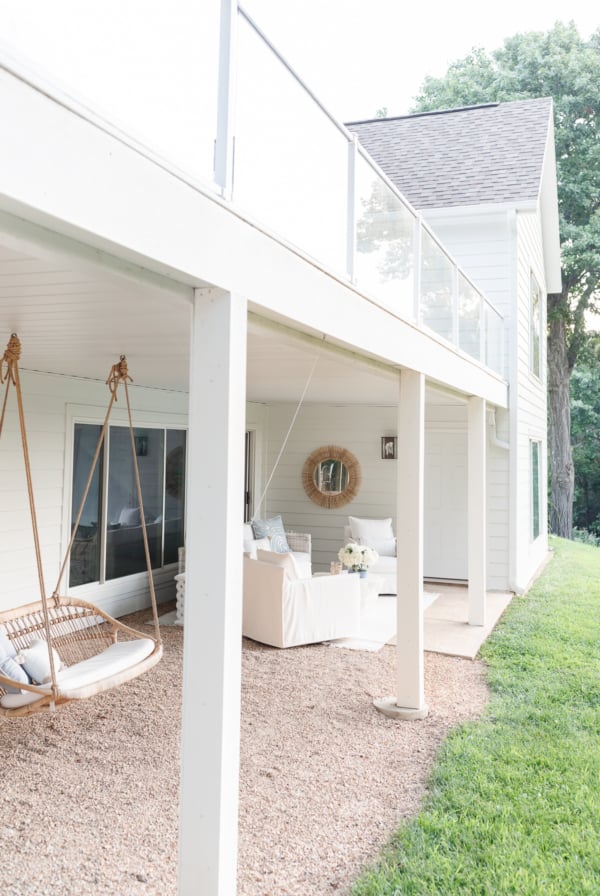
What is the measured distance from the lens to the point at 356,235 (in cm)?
390

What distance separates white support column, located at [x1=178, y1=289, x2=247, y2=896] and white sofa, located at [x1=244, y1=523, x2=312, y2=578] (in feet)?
13.7

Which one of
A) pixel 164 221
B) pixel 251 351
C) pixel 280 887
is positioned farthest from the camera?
pixel 251 351

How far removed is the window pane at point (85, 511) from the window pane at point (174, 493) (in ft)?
3.94

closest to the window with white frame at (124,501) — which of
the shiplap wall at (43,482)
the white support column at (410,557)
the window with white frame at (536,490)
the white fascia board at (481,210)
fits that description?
the shiplap wall at (43,482)

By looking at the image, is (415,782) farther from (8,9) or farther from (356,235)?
(8,9)

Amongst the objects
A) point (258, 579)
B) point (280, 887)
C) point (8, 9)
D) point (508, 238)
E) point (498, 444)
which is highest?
point (508, 238)

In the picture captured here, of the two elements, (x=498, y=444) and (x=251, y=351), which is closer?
(x=251, y=351)

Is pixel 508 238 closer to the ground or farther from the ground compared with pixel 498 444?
farther from the ground

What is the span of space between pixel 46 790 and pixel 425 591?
6300 millimetres

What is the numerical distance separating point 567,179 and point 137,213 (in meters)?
18.5

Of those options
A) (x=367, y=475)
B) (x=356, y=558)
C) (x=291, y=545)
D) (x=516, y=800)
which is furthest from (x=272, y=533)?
(x=516, y=800)

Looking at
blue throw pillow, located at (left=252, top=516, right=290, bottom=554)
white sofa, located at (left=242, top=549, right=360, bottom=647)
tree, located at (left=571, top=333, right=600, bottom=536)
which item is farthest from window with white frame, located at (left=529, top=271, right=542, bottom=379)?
tree, located at (left=571, top=333, right=600, bottom=536)

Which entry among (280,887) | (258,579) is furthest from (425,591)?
(280,887)

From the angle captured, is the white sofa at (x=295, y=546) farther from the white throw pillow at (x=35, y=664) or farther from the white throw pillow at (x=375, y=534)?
the white throw pillow at (x=35, y=664)
